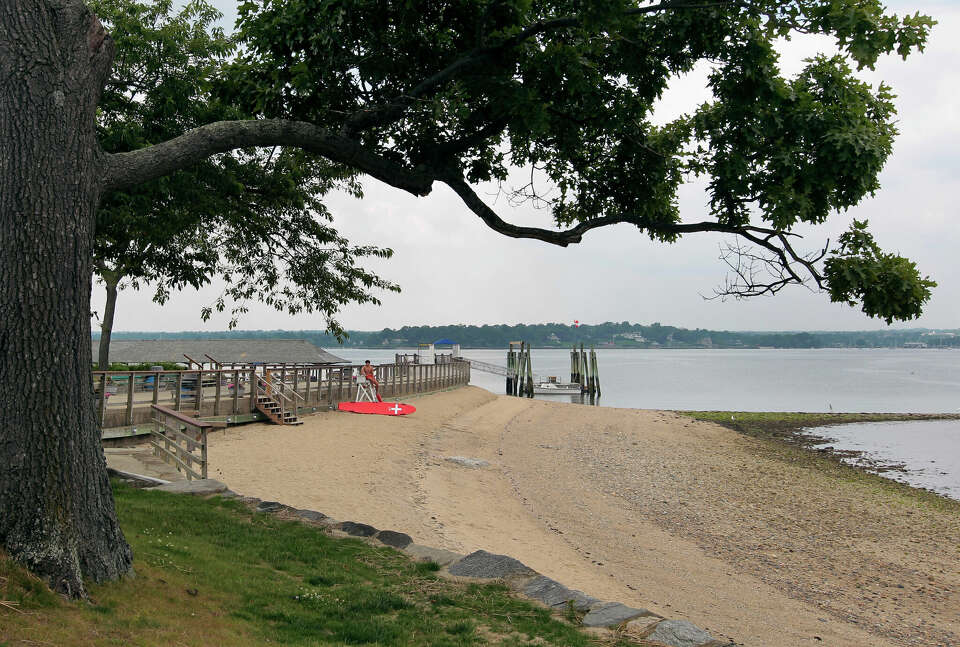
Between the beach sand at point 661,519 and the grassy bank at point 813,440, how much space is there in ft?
2.34

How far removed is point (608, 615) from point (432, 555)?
7.17 feet

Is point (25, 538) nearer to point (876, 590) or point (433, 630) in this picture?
point (433, 630)

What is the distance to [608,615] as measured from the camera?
5.64 metres

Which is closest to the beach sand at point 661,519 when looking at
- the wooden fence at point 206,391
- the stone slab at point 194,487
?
the wooden fence at point 206,391

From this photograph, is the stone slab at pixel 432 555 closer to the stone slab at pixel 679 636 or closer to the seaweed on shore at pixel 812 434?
the stone slab at pixel 679 636

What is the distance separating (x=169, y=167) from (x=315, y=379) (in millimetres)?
18648

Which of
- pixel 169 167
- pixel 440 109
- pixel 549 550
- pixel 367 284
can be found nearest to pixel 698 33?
pixel 440 109

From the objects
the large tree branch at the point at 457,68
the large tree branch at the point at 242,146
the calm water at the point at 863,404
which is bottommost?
the calm water at the point at 863,404

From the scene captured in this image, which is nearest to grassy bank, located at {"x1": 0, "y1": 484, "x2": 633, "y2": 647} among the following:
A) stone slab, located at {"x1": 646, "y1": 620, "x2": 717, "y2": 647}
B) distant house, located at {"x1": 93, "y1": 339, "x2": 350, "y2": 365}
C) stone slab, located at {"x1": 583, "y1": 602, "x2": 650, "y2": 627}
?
stone slab, located at {"x1": 583, "y1": 602, "x2": 650, "y2": 627}

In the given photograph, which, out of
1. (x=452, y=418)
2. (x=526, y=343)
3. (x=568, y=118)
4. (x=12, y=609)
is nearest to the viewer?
(x=12, y=609)

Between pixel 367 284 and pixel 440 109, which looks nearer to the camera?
pixel 440 109

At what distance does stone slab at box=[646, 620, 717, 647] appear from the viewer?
5.10 meters

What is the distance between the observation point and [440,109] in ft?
23.2

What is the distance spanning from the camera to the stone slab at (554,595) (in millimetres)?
5922
